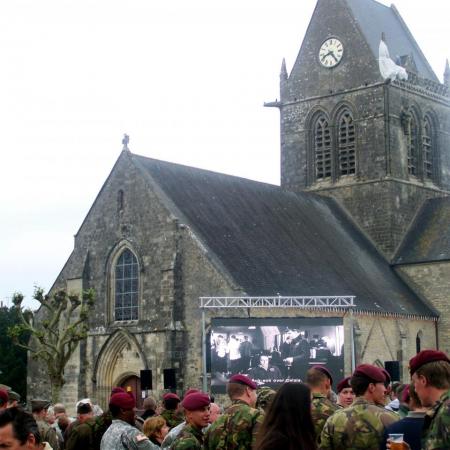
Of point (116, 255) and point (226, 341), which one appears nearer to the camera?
point (226, 341)

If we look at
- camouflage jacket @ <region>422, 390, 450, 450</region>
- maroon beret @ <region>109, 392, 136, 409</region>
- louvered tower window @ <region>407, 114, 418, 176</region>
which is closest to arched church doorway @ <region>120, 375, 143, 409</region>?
louvered tower window @ <region>407, 114, 418, 176</region>

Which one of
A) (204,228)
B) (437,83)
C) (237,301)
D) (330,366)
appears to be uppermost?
(437,83)

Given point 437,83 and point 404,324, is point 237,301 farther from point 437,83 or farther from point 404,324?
point 437,83

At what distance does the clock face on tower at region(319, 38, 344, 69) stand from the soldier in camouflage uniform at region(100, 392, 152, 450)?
1430 inches

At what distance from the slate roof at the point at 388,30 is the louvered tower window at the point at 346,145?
2.86m

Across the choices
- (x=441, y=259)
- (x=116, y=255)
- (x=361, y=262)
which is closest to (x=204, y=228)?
(x=116, y=255)

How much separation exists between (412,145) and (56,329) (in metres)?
17.3

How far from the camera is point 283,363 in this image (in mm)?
26922

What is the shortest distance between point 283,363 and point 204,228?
8.64 metres

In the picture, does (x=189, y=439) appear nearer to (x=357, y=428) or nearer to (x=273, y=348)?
A: (x=357, y=428)

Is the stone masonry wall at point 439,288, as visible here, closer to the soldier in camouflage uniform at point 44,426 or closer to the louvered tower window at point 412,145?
the louvered tower window at point 412,145

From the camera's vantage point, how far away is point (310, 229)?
39.8 meters

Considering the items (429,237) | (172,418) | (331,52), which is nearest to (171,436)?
(172,418)

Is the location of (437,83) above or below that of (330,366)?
above
